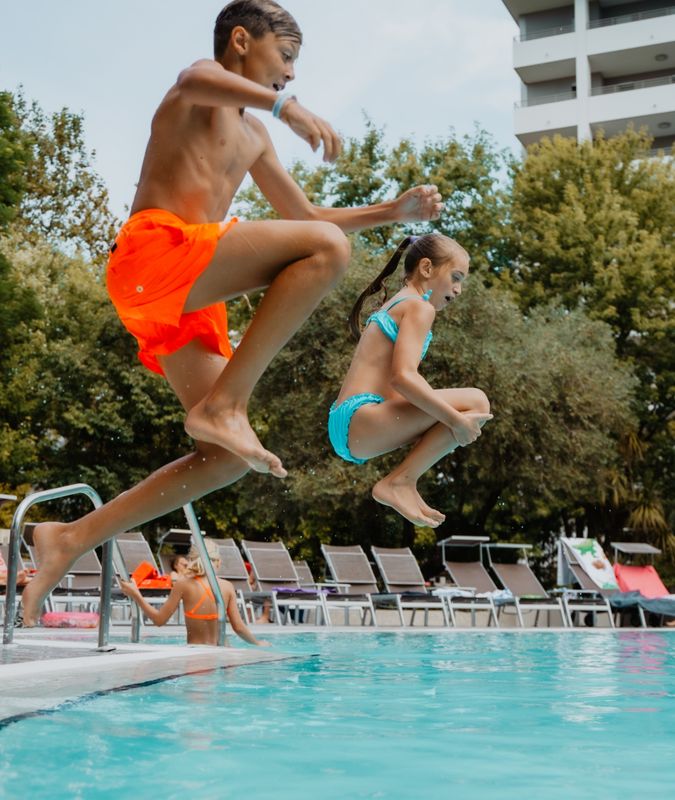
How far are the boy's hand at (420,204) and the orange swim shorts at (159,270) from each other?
2.39 feet

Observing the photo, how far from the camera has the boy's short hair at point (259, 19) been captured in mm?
3350

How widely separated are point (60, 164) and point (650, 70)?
2793cm

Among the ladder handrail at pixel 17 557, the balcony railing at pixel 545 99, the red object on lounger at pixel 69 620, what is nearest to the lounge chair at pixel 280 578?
the red object on lounger at pixel 69 620

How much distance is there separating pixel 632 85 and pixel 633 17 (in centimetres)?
291

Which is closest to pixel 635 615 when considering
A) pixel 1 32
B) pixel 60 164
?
pixel 60 164

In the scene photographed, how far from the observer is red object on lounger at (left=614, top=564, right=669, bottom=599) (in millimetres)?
18109

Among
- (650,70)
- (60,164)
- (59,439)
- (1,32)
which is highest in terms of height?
(650,70)

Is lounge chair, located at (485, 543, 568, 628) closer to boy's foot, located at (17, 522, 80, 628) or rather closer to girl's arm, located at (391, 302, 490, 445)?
girl's arm, located at (391, 302, 490, 445)

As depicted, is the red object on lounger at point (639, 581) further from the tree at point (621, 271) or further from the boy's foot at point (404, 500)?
the boy's foot at point (404, 500)

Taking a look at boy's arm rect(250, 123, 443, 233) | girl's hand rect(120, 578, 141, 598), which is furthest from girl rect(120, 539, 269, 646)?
boy's arm rect(250, 123, 443, 233)

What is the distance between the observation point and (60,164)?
32.8 m

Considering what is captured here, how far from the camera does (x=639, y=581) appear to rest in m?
18.4

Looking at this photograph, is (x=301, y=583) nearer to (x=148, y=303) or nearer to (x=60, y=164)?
(x=148, y=303)

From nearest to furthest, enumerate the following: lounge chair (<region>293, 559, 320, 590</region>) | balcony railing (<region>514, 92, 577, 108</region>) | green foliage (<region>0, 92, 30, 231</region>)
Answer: lounge chair (<region>293, 559, 320, 590</region>), green foliage (<region>0, 92, 30, 231</region>), balcony railing (<region>514, 92, 577, 108</region>)
